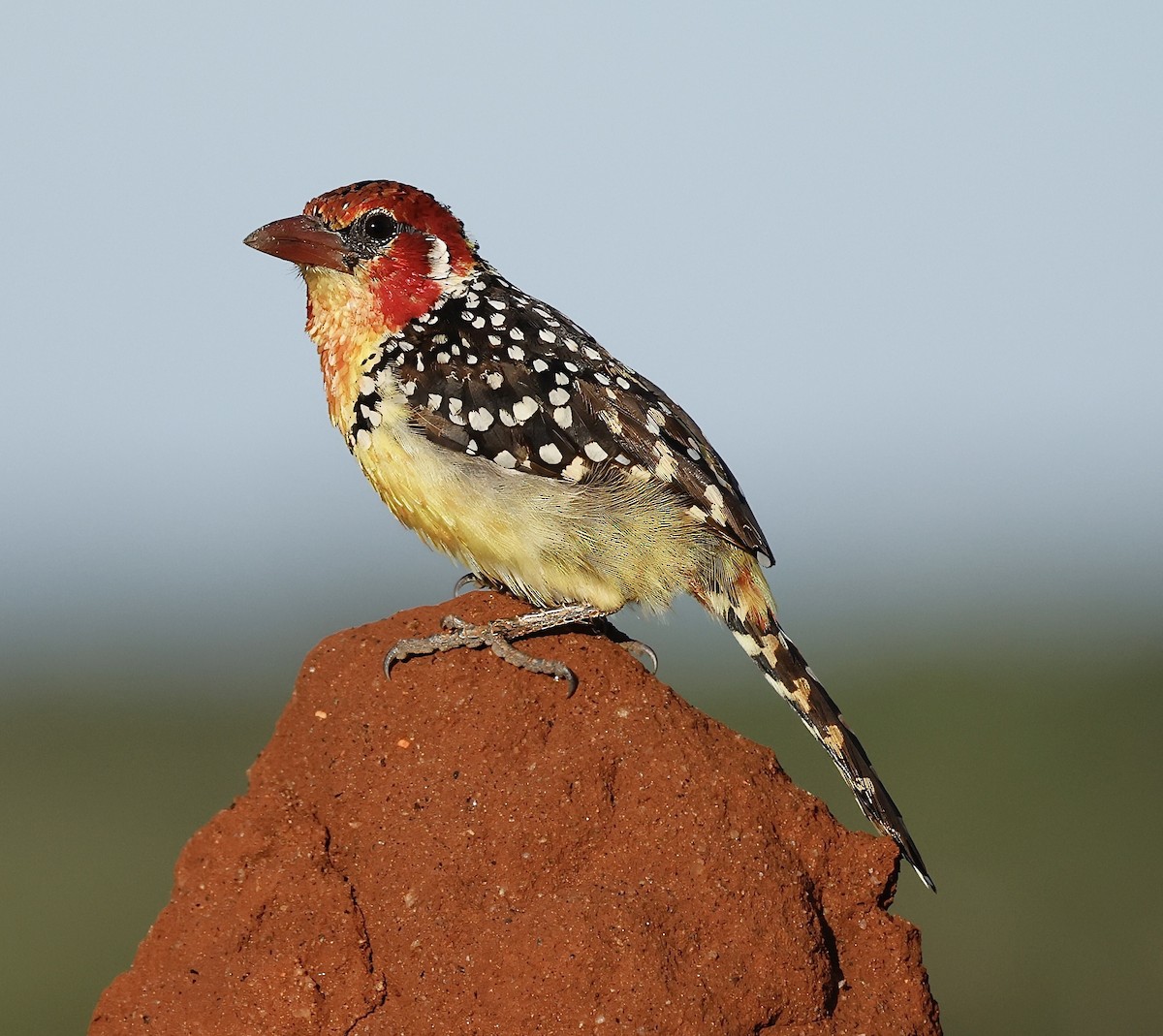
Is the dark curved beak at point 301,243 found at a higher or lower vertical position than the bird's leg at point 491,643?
higher

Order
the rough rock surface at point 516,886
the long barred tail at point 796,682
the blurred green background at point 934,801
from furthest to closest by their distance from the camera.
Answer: the blurred green background at point 934,801
the long barred tail at point 796,682
the rough rock surface at point 516,886

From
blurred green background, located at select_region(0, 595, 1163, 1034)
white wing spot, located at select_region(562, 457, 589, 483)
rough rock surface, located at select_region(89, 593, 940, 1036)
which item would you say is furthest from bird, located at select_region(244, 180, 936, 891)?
blurred green background, located at select_region(0, 595, 1163, 1034)

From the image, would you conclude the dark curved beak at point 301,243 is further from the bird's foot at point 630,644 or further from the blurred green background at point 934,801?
the blurred green background at point 934,801

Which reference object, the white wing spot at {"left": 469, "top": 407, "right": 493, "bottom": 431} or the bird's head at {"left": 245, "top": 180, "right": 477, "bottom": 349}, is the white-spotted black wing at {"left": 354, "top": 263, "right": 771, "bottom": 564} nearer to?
the white wing spot at {"left": 469, "top": 407, "right": 493, "bottom": 431}

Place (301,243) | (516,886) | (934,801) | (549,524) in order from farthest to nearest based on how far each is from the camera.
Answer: (934,801), (301,243), (549,524), (516,886)

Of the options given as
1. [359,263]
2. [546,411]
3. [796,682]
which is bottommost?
[796,682]

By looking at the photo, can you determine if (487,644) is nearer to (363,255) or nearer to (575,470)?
(575,470)

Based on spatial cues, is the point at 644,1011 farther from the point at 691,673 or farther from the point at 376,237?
the point at 691,673

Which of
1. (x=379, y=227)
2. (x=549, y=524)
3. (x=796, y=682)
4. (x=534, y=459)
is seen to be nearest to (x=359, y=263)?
(x=379, y=227)

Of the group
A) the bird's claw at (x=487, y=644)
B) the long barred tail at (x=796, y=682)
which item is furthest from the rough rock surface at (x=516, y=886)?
the long barred tail at (x=796, y=682)
